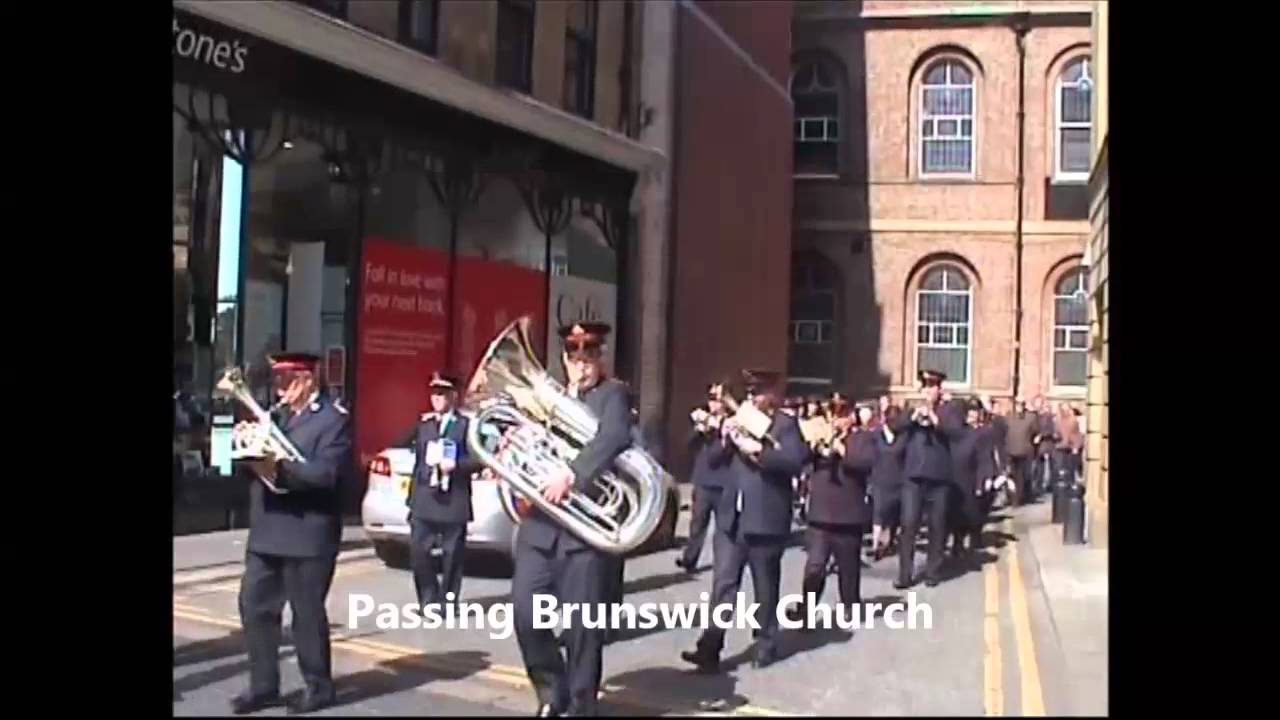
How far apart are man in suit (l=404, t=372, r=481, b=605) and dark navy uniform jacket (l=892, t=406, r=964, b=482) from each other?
3.68 ft

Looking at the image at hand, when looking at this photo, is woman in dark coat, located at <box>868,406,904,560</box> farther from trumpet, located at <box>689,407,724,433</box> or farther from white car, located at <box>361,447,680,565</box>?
white car, located at <box>361,447,680,565</box>

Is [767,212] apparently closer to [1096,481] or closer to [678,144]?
[678,144]

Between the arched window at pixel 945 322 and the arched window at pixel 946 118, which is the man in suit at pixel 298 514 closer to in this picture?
the arched window at pixel 945 322

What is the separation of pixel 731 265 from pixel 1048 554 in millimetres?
1023

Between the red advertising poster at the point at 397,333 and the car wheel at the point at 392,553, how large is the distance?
0.26 meters

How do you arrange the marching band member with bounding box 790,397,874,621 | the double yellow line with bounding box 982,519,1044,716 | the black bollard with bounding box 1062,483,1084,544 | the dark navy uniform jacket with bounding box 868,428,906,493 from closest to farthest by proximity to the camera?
1. the double yellow line with bounding box 982,519,1044,716
2. the black bollard with bounding box 1062,483,1084,544
3. the marching band member with bounding box 790,397,874,621
4. the dark navy uniform jacket with bounding box 868,428,906,493

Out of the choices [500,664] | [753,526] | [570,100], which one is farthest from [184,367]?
[570,100]

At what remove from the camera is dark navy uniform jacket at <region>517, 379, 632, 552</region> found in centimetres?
278

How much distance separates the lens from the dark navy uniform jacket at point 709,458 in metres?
3.65

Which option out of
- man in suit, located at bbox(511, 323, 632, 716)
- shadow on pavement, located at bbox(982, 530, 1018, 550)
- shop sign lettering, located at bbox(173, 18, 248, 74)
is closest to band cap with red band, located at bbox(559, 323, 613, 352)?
man in suit, located at bbox(511, 323, 632, 716)

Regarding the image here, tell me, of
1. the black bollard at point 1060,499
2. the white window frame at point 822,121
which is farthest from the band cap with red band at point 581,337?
the black bollard at point 1060,499
